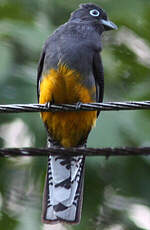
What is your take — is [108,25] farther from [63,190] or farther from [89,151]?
[89,151]

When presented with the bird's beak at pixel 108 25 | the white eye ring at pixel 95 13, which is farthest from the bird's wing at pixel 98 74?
the white eye ring at pixel 95 13

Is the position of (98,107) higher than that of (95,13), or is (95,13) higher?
(95,13)

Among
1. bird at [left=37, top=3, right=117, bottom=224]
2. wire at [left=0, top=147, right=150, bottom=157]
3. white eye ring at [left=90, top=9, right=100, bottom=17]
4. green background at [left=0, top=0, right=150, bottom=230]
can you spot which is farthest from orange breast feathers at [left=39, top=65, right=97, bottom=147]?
wire at [left=0, top=147, right=150, bottom=157]

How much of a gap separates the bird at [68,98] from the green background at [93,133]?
173mm

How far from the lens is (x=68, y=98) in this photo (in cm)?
632

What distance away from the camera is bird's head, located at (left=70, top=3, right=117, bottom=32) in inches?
291

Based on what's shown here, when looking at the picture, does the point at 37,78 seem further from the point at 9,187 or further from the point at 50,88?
the point at 9,187

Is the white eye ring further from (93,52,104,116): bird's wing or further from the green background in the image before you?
(93,52,104,116): bird's wing

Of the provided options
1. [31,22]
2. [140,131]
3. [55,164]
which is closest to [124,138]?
[140,131]

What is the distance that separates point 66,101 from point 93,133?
0.55 meters

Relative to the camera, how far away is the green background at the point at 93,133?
21.9 ft

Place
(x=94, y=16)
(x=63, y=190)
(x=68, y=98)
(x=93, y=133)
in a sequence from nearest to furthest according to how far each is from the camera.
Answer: (x=68, y=98) → (x=63, y=190) → (x=93, y=133) → (x=94, y=16)

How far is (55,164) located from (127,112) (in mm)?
939

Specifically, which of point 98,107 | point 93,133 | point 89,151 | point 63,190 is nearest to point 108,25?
point 93,133
